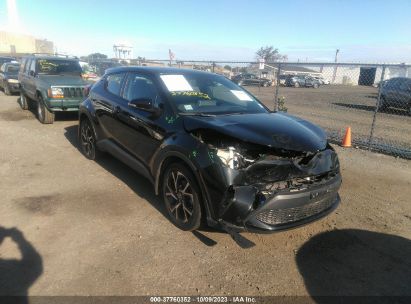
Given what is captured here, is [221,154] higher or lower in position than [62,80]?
lower

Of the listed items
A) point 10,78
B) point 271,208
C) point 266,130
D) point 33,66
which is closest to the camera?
point 271,208

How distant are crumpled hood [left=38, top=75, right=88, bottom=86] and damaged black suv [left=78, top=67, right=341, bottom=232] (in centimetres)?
489

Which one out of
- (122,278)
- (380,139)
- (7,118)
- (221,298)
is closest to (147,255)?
(122,278)

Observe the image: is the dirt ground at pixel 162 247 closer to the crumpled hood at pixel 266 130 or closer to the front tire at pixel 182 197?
the front tire at pixel 182 197

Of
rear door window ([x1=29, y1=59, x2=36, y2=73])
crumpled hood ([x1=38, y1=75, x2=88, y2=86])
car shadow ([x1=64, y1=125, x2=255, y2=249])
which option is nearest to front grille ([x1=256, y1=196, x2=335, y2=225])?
car shadow ([x1=64, y1=125, x2=255, y2=249])

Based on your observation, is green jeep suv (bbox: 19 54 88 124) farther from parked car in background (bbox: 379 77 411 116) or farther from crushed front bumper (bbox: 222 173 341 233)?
parked car in background (bbox: 379 77 411 116)

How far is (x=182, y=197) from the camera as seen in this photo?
3748mm

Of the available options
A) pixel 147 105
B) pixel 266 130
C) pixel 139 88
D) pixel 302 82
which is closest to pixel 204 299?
pixel 266 130

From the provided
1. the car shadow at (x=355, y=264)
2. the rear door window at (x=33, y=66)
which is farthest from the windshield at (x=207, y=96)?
the rear door window at (x=33, y=66)

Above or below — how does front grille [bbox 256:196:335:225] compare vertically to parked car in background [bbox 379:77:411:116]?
below

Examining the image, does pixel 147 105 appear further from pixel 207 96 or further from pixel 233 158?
pixel 233 158

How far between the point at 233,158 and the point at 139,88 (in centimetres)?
209

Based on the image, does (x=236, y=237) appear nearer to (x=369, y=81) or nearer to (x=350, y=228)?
(x=350, y=228)

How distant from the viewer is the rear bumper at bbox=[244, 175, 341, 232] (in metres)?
3.08
